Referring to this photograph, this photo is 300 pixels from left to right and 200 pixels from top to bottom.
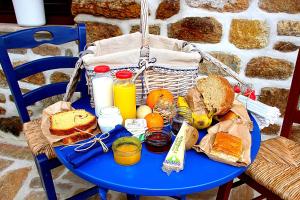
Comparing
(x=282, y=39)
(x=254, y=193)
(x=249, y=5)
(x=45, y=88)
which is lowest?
(x=254, y=193)

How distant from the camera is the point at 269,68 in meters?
1.68

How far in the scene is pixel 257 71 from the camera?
171 centimetres

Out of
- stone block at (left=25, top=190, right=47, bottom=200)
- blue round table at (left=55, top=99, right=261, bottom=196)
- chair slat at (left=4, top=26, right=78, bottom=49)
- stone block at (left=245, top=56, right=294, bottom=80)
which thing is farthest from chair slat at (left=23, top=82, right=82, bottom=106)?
stone block at (left=245, top=56, right=294, bottom=80)

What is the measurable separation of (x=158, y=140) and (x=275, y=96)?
3.43 ft

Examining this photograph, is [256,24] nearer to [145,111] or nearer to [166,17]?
[166,17]

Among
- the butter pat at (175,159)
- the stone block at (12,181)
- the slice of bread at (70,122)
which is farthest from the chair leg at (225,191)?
the stone block at (12,181)

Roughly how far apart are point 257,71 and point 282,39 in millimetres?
209

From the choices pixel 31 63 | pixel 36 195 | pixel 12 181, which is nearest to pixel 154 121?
pixel 31 63

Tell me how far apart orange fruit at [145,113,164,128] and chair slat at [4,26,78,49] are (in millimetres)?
679

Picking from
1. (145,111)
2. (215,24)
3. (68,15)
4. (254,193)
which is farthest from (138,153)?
(68,15)

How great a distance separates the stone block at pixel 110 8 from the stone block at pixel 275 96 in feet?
2.70

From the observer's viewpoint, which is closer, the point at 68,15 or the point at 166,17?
the point at 166,17

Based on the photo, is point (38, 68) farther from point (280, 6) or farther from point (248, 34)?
point (280, 6)

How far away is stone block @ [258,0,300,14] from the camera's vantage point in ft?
4.97
